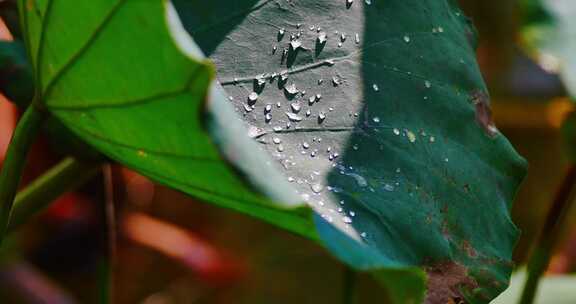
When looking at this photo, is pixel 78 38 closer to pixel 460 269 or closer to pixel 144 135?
pixel 144 135

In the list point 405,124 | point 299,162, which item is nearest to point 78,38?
point 299,162

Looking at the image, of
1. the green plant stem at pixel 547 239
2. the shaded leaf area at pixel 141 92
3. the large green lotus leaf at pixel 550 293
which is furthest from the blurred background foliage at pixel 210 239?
the shaded leaf area at pixel 141 92

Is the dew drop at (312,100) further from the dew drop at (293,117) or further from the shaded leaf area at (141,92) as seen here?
the shaded leaf area at (141,92)

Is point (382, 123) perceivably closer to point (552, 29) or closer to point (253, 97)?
point (253, 97)

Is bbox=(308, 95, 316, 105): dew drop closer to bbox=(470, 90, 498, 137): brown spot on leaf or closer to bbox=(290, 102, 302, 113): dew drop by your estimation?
bbox=(290, 102, 302, 113): dew drop

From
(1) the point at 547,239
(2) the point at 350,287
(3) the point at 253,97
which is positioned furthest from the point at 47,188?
(1) the point at 547,239

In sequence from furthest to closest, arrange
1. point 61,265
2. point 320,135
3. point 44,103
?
point 61,265, point 320,135, point 44,103
